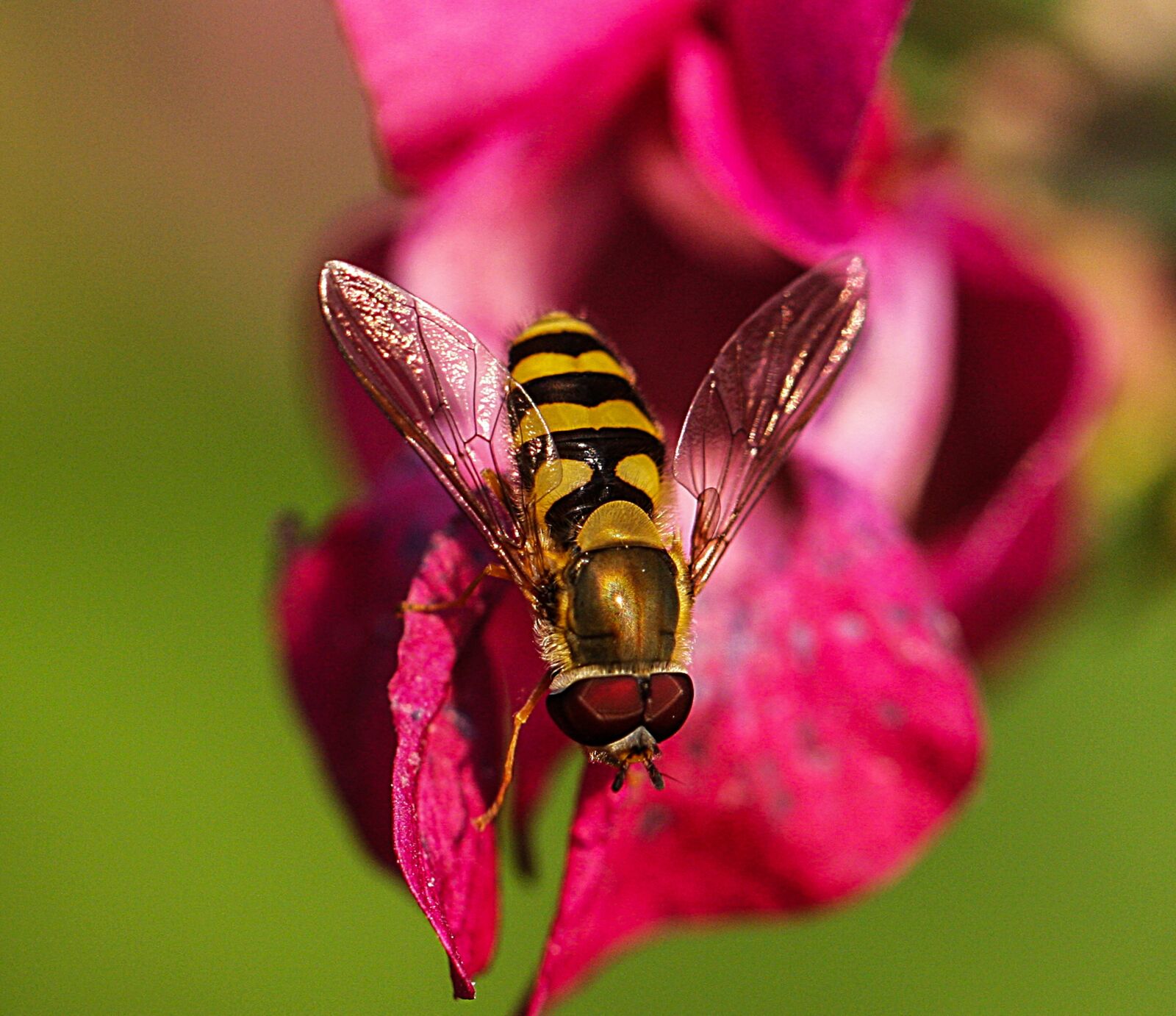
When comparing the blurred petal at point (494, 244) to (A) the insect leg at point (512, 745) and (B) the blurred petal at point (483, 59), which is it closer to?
(B) the blurred petal at point (483, 59)

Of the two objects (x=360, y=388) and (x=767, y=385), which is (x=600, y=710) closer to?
(x=767, y=385)

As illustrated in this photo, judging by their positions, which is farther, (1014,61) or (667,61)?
(1014,61)

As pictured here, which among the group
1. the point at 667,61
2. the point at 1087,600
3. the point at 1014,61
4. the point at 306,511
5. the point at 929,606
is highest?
the point at 667,61

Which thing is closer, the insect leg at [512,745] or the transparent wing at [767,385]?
the insect leg at [512,745]

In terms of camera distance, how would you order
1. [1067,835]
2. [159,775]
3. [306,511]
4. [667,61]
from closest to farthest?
[667,61] → [1067,835] → [159,775] → [306,511]

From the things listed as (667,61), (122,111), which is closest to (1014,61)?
(667,61)

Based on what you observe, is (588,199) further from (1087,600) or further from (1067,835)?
(1067,835)

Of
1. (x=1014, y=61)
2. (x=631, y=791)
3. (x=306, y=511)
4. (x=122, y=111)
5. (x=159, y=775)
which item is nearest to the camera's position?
(x=631, y=791)

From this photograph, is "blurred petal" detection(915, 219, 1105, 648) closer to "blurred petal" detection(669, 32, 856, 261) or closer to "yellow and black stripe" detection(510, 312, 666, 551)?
"blurred petal" detection(669, 32, 856, 261)

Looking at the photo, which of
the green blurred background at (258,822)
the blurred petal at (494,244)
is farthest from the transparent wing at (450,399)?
the green blurred background at (258,822)
